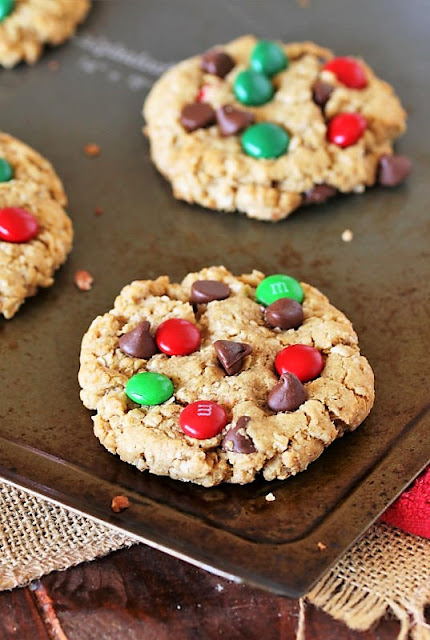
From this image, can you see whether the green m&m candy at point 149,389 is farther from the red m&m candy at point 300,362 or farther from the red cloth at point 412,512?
the red cloth at point 412,512

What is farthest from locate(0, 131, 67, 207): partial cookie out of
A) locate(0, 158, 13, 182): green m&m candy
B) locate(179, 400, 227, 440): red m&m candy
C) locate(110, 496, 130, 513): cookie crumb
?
locate(110, 496, 130, 513): cookie crumb

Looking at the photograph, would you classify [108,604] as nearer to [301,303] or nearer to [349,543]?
[349,543]

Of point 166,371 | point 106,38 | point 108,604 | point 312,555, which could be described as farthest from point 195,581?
point 106,38

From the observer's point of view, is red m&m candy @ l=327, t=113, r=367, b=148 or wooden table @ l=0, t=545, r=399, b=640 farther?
red m&m candy @ l=327, t=113, r=367, b=148

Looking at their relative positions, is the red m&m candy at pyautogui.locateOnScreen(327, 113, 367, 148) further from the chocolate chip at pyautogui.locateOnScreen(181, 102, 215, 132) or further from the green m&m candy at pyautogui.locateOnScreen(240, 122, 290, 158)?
the chocolate chip at pyautogui.locateOnScreen(181, 102, 215, 132)

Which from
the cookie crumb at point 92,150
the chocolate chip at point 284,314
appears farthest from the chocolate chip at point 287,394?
the cookie crumb at point 92,150

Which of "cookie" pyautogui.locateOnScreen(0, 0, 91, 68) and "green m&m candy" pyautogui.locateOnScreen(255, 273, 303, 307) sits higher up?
"green m&m candy" pyautogui.locateOnScreen(255, 273, 303, 307)
